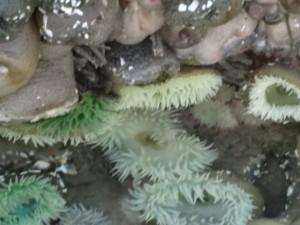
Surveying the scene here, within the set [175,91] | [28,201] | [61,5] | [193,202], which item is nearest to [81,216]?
[28,201]

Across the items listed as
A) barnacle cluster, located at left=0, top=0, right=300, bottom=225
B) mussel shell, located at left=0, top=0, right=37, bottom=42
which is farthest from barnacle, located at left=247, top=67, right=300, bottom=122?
mussel shell, located at left=0, top=0, right=37, bottom=42

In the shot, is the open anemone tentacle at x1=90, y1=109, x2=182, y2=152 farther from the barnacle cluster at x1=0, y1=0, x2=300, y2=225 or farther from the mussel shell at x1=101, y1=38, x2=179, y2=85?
the mussel shell at x1=101, y1=38, x2=179, y2=85

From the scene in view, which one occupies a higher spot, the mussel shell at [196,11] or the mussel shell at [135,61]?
the mussel shell at [196,11]

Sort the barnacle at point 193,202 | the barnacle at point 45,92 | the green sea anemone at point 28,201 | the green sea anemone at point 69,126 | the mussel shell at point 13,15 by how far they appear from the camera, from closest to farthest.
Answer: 1. the mussel shell at point 13,15
2. the barnacle at point 45,92
3. the green sea anemone at point 69,126
4. the green sea anemone at point 28,201
5. the barnacle at point 193,202

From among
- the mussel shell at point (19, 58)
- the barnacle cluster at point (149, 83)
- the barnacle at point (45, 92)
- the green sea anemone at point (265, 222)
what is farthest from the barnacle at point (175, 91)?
the green sea anemone at point (265, 222)

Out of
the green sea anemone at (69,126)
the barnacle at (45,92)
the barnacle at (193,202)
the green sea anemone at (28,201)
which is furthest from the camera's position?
the barnacle at (193,202)

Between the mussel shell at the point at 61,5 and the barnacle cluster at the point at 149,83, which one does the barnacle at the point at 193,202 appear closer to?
the barnacle cluster at the point at 149,83

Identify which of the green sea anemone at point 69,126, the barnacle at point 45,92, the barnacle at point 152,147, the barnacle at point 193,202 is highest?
the barnacle at point 45,92

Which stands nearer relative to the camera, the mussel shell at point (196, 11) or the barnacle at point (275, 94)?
the mussel shell at point (196, 11)
